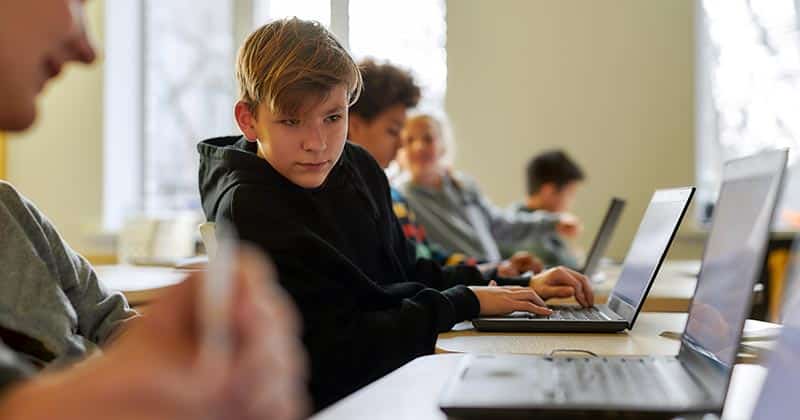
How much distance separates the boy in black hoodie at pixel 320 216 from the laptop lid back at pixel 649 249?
0.34ft

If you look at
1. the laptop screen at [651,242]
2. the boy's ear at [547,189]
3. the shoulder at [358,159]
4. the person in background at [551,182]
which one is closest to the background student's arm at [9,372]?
the laptop screen at [651,242]

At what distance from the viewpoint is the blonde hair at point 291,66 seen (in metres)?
1.50

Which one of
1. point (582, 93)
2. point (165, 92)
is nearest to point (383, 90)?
point (582, 93)

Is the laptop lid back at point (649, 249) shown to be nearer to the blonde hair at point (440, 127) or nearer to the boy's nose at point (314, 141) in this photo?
the boy's nose at point (314, 141)

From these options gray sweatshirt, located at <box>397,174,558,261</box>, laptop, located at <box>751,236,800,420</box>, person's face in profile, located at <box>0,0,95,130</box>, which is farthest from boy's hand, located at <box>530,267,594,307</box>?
gray sweatshirt, located at <box>397,174,558,261</box>

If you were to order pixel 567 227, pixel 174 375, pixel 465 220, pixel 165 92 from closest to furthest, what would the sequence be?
pixel 174 375, pixel 465 220, pixel 567 227, pixel 165 92

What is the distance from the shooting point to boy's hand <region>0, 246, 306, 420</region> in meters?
0.41

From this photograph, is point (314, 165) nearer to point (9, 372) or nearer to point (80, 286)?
point (80, 286)

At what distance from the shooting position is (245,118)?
5.28 ft

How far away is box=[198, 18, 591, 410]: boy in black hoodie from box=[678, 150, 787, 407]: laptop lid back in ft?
A: 1.39

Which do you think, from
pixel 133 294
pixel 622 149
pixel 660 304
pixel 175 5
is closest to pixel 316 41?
pixel 133 294

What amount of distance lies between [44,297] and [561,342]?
2.25ft

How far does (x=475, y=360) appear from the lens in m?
1.01

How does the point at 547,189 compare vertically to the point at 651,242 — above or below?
below
